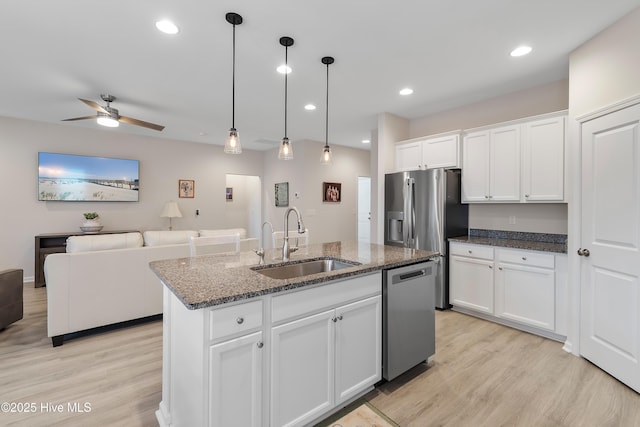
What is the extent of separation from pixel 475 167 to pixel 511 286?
145 cm

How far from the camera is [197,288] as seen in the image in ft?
4.72

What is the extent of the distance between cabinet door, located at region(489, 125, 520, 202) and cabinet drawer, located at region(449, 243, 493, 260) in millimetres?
614

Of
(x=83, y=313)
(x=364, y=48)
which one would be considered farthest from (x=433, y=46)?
(x=83, y=313)

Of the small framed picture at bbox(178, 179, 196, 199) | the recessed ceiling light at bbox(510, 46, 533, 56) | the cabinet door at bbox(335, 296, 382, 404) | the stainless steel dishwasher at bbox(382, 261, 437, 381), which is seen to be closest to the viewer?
the cabinet door at bbox(335, 296, 382, 404)

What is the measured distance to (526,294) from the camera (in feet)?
9.98

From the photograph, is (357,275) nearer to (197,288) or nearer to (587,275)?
(197,288)

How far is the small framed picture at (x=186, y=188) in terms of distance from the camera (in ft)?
21.0

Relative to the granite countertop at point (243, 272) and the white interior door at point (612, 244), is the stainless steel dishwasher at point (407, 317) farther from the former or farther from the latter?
the white interior door at point (612, 244)

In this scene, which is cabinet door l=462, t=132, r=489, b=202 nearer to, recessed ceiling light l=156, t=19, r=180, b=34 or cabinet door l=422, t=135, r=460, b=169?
cabinet door l=422, t=135, r=460, b=169

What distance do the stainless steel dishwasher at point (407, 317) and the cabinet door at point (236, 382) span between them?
99 cm

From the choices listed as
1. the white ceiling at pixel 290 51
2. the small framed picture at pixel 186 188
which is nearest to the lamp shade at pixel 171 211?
the small framed picture at pixel 186 188

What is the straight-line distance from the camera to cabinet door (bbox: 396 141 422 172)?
414 cm

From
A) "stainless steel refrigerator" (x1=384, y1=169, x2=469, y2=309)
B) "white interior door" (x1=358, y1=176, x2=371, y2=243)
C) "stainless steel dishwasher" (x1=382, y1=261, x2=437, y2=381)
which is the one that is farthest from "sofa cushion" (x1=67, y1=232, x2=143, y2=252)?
"white interior door" (x1=358, y1=176, x2=371, y2=243)

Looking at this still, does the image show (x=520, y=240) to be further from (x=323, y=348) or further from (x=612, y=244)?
(x=323, y=348)
